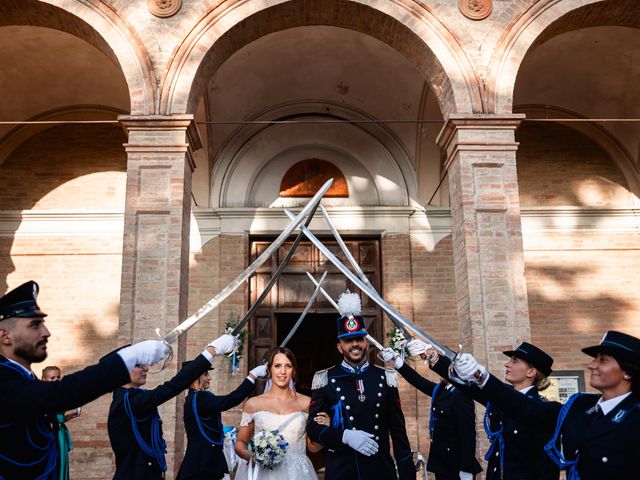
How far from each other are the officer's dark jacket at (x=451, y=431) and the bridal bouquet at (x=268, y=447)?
112cm

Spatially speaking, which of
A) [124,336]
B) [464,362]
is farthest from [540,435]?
[124,336]

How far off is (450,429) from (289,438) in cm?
138

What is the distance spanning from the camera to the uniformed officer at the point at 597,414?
285 cm

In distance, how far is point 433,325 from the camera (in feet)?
36.9

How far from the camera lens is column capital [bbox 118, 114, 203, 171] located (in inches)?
310

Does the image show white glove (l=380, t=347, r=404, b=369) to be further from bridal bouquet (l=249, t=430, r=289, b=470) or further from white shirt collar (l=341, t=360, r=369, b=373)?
bridal bouquet (l=249, t=430, r=289, b=470)

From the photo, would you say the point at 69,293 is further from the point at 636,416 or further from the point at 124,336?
the point at 636,416

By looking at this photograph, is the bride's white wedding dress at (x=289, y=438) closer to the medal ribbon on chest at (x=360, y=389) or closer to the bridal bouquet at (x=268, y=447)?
the bridal bouquet at (x=268, y=447)

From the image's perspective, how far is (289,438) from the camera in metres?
5.08

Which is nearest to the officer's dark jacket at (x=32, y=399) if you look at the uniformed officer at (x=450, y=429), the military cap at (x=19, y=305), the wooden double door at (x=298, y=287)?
the military cap at (x=19, y=305)

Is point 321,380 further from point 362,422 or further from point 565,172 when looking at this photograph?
point 565,172

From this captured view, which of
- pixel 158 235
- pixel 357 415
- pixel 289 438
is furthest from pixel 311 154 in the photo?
pixel 357 415

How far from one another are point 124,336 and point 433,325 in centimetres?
580

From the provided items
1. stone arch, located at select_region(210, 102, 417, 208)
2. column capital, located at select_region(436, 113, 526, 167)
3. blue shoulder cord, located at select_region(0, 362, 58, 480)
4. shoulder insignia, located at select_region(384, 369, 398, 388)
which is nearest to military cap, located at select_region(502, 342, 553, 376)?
shoulder insignia, located at select_region(384, 369, 398, 388)
